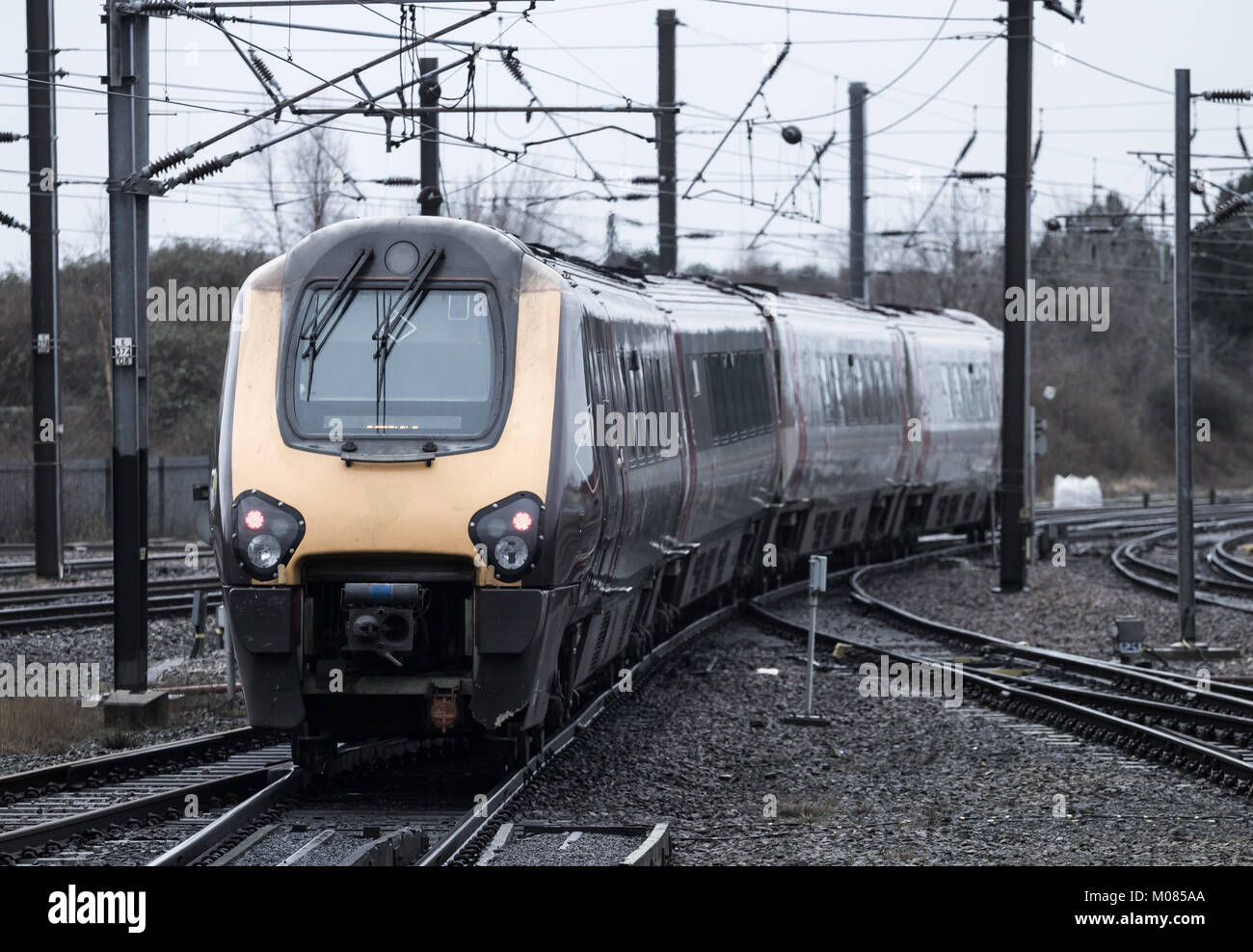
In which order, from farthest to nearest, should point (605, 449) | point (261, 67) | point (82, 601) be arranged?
point (82, 601) → point (261, 67) → point (605, 449)

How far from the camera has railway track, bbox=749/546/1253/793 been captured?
11398mm

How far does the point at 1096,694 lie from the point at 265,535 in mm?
7482

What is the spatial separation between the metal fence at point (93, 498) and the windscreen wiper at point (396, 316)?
22.4 m

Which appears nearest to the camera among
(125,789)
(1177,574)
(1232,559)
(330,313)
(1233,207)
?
(330,313)

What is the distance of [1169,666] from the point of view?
16.3 m

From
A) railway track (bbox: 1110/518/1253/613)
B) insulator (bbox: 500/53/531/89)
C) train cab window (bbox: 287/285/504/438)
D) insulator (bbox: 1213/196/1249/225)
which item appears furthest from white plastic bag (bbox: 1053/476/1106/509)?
train cab window (bbox: 287/285/504/438)

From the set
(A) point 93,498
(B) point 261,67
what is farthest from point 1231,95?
(A) point 93,498

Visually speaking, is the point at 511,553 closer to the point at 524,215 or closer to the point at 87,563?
the point at 87,563

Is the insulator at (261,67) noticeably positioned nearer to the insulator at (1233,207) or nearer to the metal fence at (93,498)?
the insulator at (1233,207)

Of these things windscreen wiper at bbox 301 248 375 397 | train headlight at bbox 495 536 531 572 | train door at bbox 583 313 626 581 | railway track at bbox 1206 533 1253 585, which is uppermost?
windscreen wiper at bbox 301 248 375 397

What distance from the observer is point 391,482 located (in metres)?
8.77

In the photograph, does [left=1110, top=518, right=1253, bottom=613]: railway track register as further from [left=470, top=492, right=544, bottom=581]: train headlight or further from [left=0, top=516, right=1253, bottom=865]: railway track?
[left=470, top=492, right=544, bottom=581]: train headlight

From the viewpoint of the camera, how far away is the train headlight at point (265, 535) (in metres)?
8.79
